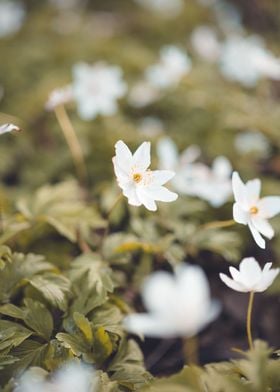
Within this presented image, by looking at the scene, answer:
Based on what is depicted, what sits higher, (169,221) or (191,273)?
(191,273)

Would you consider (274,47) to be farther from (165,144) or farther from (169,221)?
(169,221)

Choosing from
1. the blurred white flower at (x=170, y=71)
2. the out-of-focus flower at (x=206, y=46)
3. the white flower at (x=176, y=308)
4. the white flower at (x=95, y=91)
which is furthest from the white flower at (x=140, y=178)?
the out-of-focus flower at (x=206, y=46)

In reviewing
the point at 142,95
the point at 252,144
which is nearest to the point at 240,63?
the point at 142,95

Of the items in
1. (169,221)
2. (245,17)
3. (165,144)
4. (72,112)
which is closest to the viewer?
(169,221)

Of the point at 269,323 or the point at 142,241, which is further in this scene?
the point at 269,323

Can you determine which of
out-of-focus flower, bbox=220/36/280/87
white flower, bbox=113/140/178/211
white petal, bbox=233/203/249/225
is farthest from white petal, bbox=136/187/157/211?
out-of-focus flower, bbox=220/36/280/87

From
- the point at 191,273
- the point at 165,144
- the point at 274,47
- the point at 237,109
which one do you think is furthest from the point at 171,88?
the point at 191,273

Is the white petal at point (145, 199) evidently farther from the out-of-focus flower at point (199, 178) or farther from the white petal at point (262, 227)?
the out-of-focus flower at point (199, 178)
